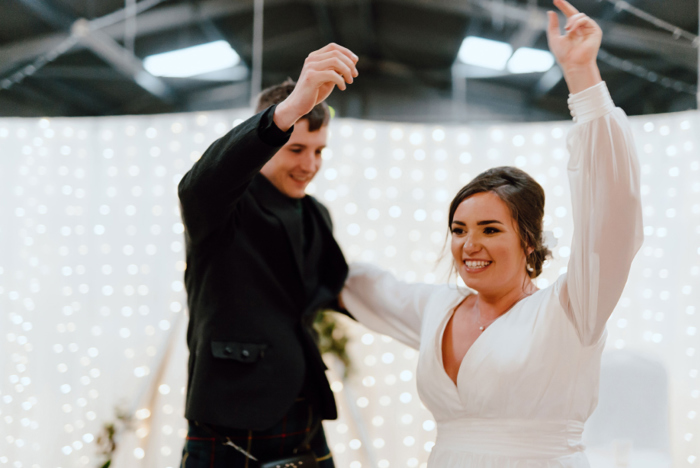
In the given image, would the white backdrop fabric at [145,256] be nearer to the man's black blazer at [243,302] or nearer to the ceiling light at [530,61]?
the ceiling light at [530,61]

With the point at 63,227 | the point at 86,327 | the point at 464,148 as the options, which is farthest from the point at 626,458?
the point at 63,227

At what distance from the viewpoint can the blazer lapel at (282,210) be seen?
4.19 ft

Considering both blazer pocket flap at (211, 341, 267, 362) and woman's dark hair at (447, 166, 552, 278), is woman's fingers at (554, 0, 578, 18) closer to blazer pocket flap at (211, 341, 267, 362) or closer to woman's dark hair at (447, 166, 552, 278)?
woman's dark hair at (447, 166, 552, 278)

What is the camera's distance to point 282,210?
4.26ft

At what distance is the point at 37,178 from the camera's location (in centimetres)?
239

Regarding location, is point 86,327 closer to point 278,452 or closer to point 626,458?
point 278,452

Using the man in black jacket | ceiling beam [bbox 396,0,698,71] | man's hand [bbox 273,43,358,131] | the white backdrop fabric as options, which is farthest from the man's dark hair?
ceiling beam [bbox 396,0,698,71]

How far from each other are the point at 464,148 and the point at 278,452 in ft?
5.29

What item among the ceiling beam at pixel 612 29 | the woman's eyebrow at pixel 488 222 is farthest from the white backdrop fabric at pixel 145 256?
the woman's eyebrow at pixel 488 222

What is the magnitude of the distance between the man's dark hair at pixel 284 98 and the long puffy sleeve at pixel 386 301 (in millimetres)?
461

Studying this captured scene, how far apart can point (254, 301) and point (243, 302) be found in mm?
25

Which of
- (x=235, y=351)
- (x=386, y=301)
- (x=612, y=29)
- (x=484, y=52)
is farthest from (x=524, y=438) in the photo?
(x=484, y=52)

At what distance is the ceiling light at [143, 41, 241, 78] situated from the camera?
2943mm

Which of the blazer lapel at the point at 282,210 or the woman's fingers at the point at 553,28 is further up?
the woman's fingers at the point at 553,28
